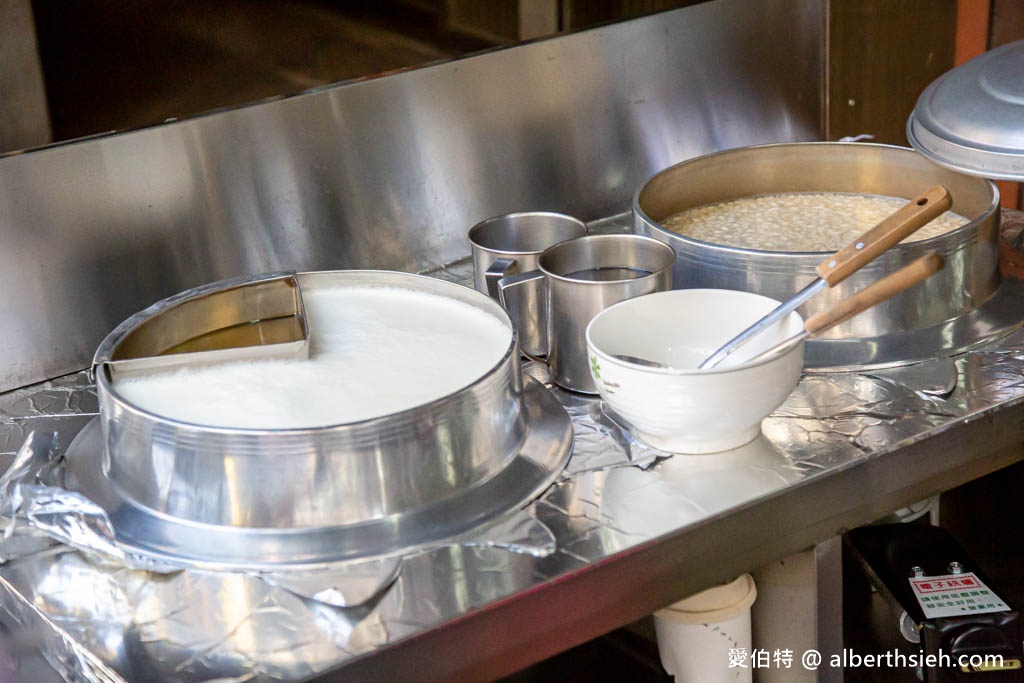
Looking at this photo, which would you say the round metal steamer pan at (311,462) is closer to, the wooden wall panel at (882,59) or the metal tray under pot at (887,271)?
the metal tray under pot at (887,271)

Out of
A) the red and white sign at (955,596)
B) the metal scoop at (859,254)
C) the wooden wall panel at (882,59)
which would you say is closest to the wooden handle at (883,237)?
the metal scoop at (859,254)

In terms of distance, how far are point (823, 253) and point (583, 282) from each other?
288 millimetres

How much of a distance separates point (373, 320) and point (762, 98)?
1030mm

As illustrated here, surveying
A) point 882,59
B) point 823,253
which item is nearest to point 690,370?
point 823,253

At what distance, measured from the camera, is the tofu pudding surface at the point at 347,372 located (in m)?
1.14

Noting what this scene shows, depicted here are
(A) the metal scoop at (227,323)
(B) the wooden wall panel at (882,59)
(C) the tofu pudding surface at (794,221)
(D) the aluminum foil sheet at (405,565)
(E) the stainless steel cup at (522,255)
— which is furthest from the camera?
(B) the wooden wall panel at (882,59)

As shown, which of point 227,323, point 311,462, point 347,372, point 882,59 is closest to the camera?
point 311,462

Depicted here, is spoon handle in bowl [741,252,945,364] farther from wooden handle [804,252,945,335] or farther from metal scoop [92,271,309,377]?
metal scoop [92,271,309,377]

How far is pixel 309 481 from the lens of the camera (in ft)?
3.52

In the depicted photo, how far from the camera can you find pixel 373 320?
1.32 m

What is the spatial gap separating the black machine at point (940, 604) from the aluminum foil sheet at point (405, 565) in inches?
10.6

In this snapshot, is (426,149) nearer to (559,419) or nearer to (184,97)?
(184,97)

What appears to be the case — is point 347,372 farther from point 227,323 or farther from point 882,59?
point 882,59

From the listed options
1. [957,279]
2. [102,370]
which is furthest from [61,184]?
[957,279]
